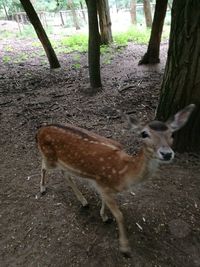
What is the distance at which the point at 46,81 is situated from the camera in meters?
7.45

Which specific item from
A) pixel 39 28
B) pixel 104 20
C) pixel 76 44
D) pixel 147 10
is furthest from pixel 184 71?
pixel 147 10

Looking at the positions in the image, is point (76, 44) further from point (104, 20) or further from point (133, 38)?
point (133, 38)

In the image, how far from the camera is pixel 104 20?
1095cm

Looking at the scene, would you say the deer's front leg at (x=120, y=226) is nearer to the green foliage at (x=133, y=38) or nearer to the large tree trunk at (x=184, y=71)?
the large tree trunk at (x=184, y=71)

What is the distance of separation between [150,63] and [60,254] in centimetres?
587

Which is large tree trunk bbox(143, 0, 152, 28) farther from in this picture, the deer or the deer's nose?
the deer's nose

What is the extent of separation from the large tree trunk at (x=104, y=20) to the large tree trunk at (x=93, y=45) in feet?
16.4

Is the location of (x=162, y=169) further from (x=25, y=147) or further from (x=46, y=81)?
(x=46, y=81)

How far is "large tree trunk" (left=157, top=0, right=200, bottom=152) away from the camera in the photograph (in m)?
3.52

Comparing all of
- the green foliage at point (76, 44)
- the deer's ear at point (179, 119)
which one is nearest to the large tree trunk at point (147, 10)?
the green foliage at point (76, 44)

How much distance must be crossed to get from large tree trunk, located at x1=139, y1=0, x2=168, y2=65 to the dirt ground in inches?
77.5

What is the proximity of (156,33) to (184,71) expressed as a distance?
4218 mm

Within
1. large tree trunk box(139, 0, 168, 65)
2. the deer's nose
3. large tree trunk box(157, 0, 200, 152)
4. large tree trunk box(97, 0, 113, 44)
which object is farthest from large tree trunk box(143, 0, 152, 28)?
the deer's nose

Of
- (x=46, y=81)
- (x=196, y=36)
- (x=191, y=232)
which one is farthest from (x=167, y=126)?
(x=46, y=81)
